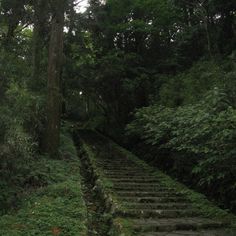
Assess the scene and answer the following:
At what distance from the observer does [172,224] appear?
764 cm

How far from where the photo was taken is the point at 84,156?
53.9 ft

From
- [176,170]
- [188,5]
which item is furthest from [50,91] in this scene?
[188,5]

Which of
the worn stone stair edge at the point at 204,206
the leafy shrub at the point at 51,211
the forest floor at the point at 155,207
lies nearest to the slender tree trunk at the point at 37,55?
the forest floor at the point at 155,207

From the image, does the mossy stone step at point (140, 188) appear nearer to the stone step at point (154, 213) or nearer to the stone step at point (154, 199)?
the stone step at point (154, 199)

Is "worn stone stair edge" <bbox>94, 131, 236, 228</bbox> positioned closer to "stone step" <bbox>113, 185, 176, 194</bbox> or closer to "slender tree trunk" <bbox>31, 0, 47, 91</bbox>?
"stone step" <bbox>113, 185, 176, 194</bbox>

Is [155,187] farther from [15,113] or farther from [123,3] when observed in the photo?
[123,3]

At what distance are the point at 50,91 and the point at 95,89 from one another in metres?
9.81

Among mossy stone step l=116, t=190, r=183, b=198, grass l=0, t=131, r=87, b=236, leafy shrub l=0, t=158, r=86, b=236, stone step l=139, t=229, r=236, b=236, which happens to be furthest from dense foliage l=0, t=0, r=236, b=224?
stone step l=139, t=229, r=236, b=236

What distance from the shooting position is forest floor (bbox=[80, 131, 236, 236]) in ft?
24.5

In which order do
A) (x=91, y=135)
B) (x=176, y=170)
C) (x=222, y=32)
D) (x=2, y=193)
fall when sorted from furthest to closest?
(x=91, y=135) < (x=222, y=32) < (x=176, y=170) < (x=2, y=193)

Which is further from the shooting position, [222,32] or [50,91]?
[222,32]

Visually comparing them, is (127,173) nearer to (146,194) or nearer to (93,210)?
(146,194)

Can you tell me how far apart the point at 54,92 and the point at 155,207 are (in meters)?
6.23

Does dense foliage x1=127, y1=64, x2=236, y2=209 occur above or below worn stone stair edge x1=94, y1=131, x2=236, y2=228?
above
